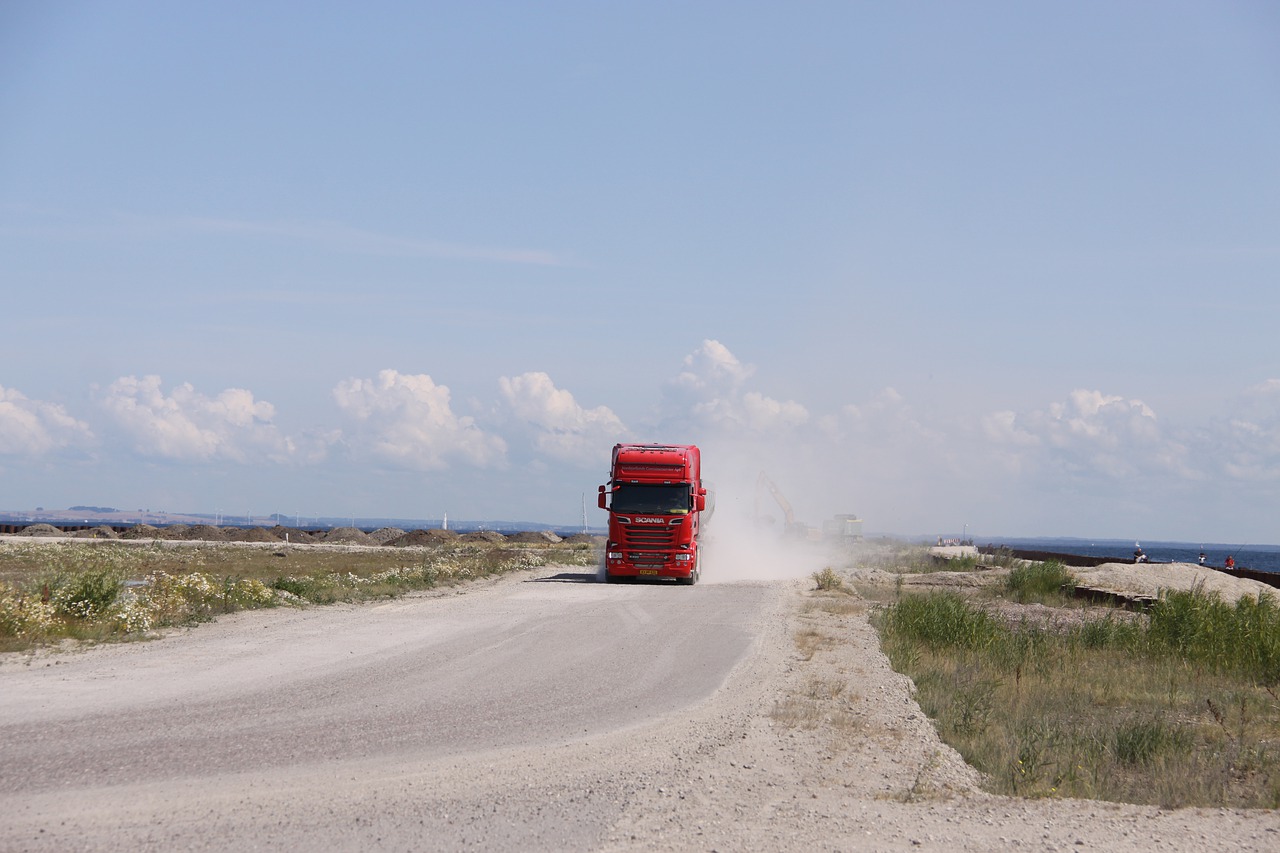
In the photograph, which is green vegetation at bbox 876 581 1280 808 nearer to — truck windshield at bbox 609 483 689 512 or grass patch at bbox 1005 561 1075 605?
grass patch at bbox 1005 561 1075 605

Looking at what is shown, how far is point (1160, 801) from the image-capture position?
9469mm

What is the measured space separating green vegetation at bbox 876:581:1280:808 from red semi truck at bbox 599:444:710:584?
451 inches

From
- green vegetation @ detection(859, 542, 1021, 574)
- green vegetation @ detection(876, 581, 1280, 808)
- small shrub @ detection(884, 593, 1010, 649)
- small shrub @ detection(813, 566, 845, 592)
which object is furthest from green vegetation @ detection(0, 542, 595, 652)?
green vegetation @ detection(859, 542, 1021, 574)

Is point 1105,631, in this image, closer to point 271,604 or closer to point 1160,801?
point 1160,801

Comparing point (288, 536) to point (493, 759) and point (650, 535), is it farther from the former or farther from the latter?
point (493, 759)

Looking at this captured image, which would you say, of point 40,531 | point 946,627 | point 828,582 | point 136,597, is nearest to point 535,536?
point 40,531

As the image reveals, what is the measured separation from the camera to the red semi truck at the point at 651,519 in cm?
3666

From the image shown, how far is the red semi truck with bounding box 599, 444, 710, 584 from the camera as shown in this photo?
36656 mm

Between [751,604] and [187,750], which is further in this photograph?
[751,604]

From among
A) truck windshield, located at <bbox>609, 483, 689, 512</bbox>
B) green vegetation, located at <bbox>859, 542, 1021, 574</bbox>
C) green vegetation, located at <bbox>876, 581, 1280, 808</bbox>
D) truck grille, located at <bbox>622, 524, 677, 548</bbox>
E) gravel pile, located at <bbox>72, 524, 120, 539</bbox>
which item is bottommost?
green vegetation, located at <bbox>876, 581, 1280, 808</bbox>

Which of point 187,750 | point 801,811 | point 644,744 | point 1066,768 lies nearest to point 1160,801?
point 1066,768

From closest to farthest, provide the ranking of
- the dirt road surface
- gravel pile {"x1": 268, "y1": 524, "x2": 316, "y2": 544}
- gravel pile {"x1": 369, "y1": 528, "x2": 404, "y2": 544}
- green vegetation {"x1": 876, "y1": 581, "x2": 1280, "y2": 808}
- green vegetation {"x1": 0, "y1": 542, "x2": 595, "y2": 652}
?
the dirt road surface < green vegetation {"x1": 876, "y1": 581, "x2": 1280, "y2": 808} < green vegetation {"x1": 0, "y1": 542, "x2": 595, "y2": 652} < gravel pile {"x1": 268, "y1": 524, "x2": 316, "y2": 544} < gravel pile {"x1": 369, "y1": 528, "x2": 404, "y2": 544}

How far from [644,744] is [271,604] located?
619 inches

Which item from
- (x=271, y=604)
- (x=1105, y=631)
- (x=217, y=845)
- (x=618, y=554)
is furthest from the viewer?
(x=618, y=554)
